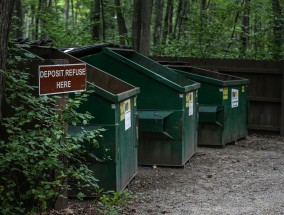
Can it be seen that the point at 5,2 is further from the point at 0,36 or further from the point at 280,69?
the point at 280,69

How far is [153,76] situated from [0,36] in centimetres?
514

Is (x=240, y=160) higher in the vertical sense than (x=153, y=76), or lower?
lower

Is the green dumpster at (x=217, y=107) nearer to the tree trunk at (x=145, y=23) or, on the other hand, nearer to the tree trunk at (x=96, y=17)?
the tree trunk at (x=145, y=23)

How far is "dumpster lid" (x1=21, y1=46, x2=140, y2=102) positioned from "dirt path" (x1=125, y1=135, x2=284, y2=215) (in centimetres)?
146

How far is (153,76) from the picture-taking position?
9789 mm

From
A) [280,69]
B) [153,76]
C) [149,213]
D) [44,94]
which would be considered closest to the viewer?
[44,94]

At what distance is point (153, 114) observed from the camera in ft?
32.4

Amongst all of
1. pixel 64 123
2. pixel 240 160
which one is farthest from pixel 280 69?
pixel 64 123

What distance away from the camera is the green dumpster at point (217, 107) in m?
12.3

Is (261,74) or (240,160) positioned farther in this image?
(261,74)

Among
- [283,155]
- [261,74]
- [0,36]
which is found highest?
[0,36]

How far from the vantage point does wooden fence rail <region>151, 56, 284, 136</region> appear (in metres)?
14.5

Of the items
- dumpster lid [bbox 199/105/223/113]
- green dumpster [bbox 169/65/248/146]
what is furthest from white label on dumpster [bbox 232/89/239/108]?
dumpster lid [bbox 199/105/223/113]

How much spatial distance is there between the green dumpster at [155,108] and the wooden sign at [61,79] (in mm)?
3282
